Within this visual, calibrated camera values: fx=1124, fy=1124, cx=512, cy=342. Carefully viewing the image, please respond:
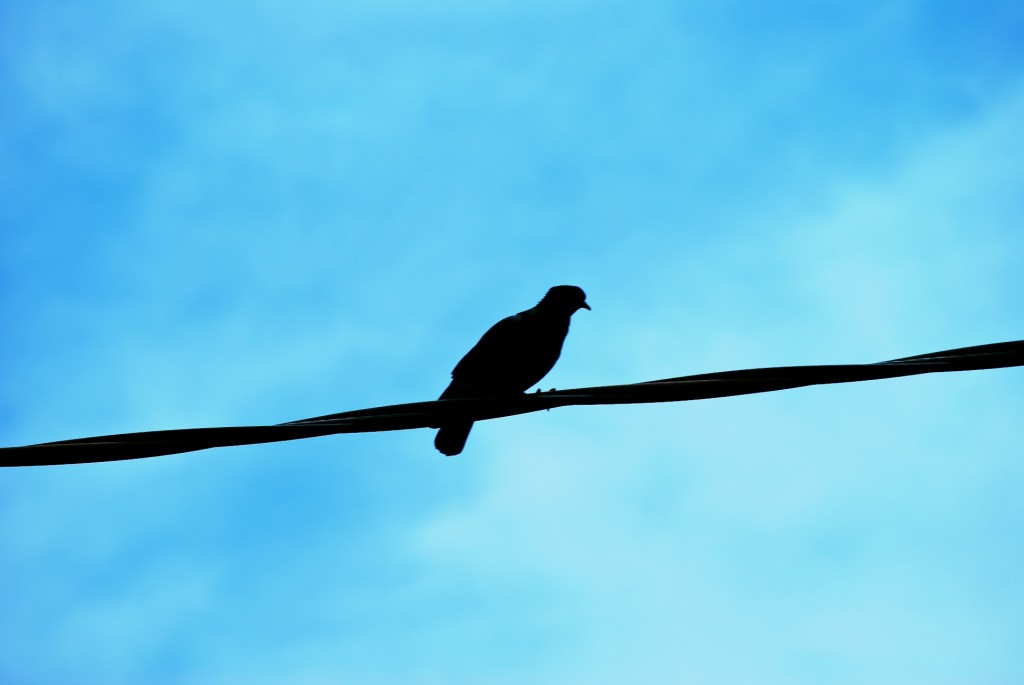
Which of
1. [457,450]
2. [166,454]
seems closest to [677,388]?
[166,454]

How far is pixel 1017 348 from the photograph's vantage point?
3.17m

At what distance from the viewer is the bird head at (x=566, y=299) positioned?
743cm

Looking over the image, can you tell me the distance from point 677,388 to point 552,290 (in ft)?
14.2

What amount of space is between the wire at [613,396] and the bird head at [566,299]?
4033 mm

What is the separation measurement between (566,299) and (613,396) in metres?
4.25

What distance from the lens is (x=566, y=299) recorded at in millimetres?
7512

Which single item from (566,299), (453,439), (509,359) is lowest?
(453,439)

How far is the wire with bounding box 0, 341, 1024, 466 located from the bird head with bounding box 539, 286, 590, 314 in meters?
4.03

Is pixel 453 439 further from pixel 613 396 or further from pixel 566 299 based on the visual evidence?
pixel 613 396

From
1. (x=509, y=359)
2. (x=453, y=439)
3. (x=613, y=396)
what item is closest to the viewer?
(x=613, y=396)

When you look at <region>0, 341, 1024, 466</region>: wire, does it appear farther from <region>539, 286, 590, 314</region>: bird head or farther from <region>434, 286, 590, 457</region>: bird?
<region>539, 286, 590, 314</region>: bird head

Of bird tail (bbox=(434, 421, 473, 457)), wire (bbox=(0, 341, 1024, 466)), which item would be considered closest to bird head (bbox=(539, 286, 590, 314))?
bird tail (bbox=(434, 421, 473, 457))

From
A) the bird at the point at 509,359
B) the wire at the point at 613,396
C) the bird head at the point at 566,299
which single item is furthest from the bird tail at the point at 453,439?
the wire at the point at 613,396

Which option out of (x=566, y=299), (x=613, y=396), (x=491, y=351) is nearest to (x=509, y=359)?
(x=491, y=351)
